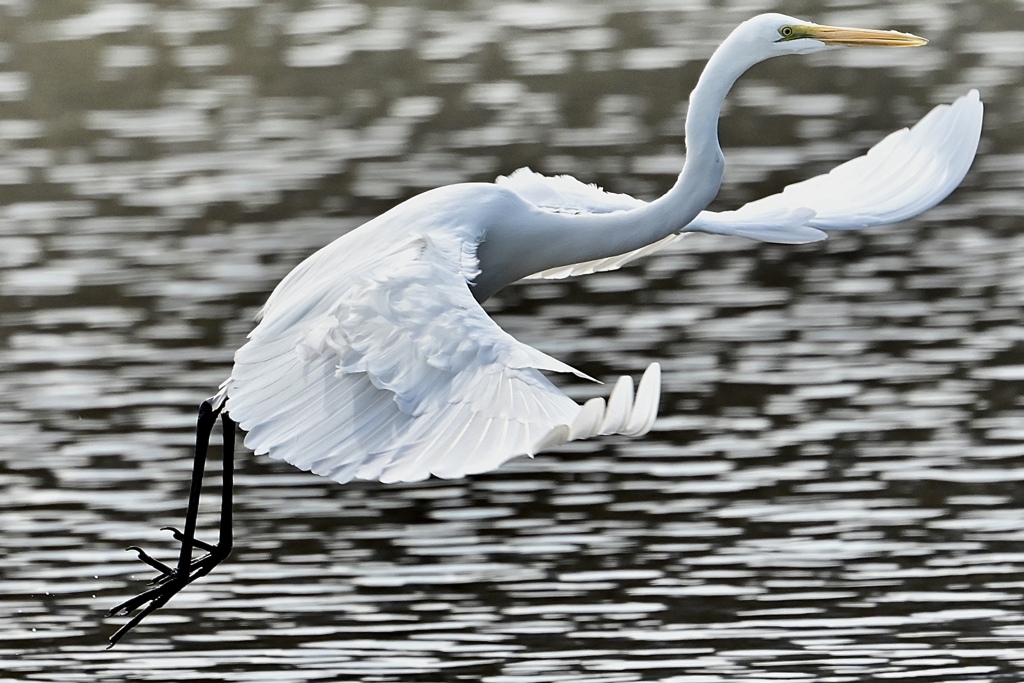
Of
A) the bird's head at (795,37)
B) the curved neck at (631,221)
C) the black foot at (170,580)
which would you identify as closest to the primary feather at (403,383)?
the curved neck at (631,221)

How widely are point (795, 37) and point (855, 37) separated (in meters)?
0.28

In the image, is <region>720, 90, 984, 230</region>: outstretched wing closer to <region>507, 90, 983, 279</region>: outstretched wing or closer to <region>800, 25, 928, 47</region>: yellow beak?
<region>507, 90, 983, 279</region>: outstretched wing

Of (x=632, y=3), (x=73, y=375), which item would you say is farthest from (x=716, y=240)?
(x=632, y=3)

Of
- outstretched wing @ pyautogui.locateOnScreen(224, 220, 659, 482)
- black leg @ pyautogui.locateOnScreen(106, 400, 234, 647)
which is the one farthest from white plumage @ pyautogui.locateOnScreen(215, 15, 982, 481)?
black leg @ pyautogui.locateOnScreen(106, 400, 234, 647)

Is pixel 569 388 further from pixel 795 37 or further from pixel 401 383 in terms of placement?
pixel 401 383

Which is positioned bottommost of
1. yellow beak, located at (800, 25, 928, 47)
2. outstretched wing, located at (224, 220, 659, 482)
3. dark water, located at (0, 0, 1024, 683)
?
dark water, located at (0, 0, 1024, 683)

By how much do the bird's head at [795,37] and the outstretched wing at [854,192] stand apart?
1.11 ft

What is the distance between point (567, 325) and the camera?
35.9ft

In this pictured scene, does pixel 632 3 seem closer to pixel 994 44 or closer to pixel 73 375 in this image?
pixel 994 44

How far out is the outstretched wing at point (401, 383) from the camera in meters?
4.98

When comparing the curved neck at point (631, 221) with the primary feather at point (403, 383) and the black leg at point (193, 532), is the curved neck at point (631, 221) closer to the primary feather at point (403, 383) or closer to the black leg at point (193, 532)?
the primary feather at point (403, 383)

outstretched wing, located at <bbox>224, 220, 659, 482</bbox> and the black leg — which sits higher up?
outstretched wing, located at <bbox>224, 220, 659, 482</bbox>

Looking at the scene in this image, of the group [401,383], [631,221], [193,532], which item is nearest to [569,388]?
[193,532]

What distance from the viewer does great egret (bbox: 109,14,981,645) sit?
5.10 metres
